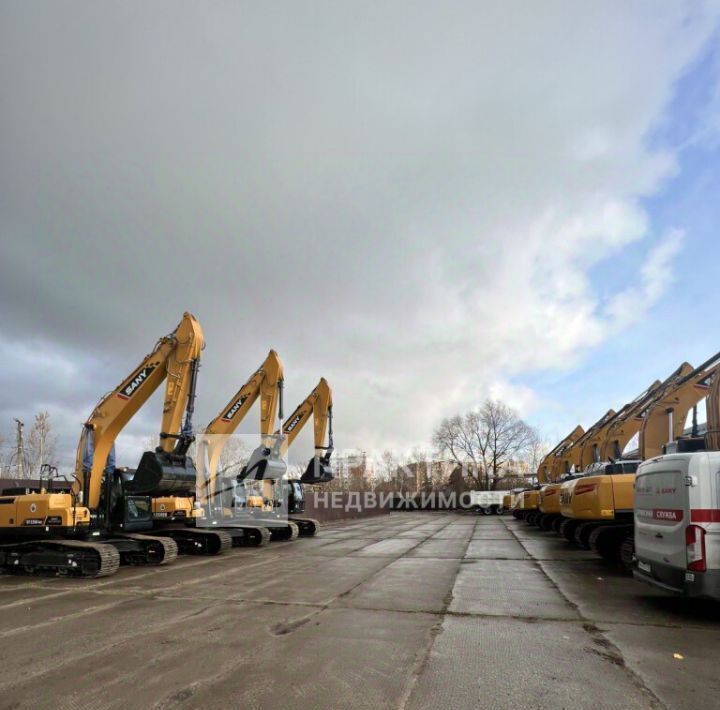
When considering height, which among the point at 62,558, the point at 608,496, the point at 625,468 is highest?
the point at 625,468

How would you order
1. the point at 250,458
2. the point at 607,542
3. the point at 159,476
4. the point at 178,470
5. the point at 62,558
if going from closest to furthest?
the point at 62,558 → the point at 607,542 → the point at 159,476 → the point at 178,470 → the point at 250,458

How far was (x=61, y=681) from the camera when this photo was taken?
16.4 feet

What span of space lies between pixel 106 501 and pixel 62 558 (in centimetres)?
241

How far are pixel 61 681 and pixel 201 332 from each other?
33.4 feet

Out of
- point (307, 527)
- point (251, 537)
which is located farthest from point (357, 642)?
point (307, 527)

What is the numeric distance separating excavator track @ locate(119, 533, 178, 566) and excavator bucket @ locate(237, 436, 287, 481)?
4.77 metres

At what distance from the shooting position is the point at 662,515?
718 centimetres

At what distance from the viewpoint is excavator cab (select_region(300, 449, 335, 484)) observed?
2108 cm

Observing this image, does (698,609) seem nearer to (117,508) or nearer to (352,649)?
(352,649)

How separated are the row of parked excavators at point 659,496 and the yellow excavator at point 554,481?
0.36 feet

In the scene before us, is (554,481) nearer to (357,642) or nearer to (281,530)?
(281,530)

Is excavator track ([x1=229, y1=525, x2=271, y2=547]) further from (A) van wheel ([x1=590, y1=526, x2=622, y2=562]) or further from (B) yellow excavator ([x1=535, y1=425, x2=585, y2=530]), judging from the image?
(A) van wheel ([x1=590, y1=526, x2=622, y2=562])

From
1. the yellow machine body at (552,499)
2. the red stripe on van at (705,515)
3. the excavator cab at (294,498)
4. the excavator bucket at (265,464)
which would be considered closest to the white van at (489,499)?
the excavator cab at (294,498)

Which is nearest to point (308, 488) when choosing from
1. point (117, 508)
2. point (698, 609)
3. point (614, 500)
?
point (117, 508)
